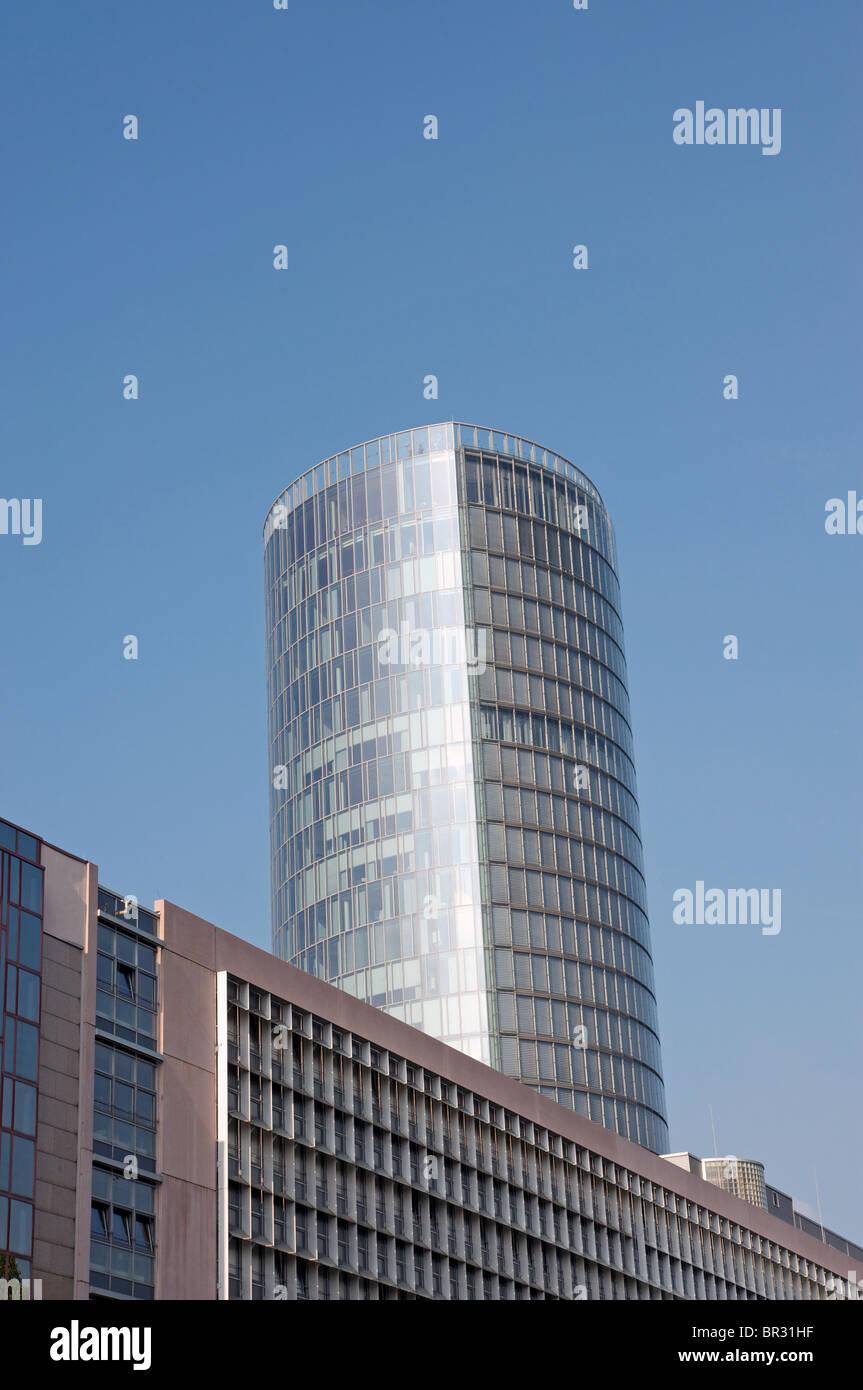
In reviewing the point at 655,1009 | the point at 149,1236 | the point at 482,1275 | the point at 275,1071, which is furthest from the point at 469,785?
the point at 149,1236

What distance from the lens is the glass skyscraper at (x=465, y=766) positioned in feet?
402

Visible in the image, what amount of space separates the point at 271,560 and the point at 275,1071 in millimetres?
83977

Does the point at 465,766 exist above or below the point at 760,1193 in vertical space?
above

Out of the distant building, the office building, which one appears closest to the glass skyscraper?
the distant building

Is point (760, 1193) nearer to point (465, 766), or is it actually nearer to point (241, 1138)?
point (465, 766)

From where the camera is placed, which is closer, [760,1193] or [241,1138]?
[241,1138]

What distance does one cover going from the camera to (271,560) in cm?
14288

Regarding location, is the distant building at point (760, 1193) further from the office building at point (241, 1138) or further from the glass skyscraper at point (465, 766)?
the office building at point (241, 1138)

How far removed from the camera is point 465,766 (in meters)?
126

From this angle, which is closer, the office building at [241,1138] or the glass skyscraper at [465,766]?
the office building at [241,1138]

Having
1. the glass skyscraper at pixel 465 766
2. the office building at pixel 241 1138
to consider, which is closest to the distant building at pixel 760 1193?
the glass skyscraper at pixel 465 766

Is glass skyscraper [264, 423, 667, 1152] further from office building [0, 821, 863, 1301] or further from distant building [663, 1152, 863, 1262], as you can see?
office building [0, 821, 863, 1301]

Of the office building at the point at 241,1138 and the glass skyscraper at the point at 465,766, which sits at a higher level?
the glass skyscraper at the point at 465,766

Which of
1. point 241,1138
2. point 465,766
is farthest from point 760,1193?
point 241,1138
